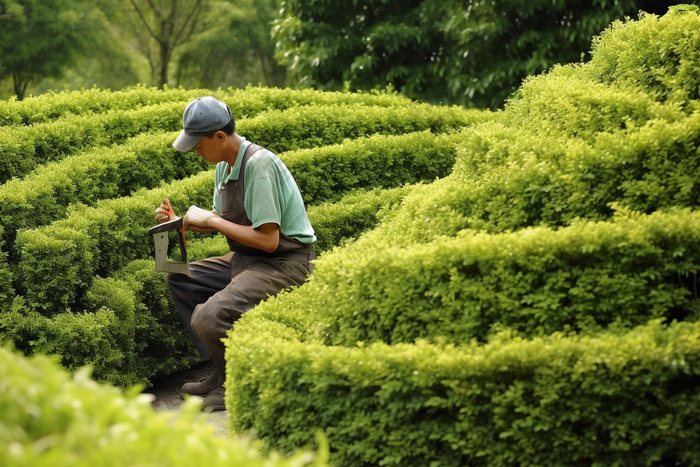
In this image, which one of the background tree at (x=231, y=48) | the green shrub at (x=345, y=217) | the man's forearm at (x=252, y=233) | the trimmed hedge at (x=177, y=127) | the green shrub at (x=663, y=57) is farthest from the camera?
the background tree at (x=231, y=48)

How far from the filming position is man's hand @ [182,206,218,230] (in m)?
5.87

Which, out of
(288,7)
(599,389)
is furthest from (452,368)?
(288,7)

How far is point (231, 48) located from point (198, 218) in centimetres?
2726

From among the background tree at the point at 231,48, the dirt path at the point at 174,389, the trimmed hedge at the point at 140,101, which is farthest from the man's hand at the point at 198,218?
the background tree at the point at 231,48

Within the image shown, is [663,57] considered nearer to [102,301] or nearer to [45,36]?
[102,301]

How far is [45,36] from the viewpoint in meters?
24.9

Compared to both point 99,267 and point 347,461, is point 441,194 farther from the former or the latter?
point 99,267

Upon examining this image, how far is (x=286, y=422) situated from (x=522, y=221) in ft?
5.85

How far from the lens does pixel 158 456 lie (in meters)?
2.21

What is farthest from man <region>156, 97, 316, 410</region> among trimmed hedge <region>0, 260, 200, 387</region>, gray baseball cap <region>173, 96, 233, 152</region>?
trimmed hedge <region>0, 260, 200, 387</region>

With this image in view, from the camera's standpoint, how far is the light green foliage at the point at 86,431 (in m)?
2.08

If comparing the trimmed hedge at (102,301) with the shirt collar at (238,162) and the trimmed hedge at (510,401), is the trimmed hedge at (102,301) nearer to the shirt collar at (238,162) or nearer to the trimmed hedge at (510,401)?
the shirt collar at (238,162)

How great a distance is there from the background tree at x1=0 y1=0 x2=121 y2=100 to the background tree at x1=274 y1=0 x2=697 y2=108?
11.3 m

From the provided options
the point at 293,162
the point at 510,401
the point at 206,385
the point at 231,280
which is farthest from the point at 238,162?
the point at 510,401
